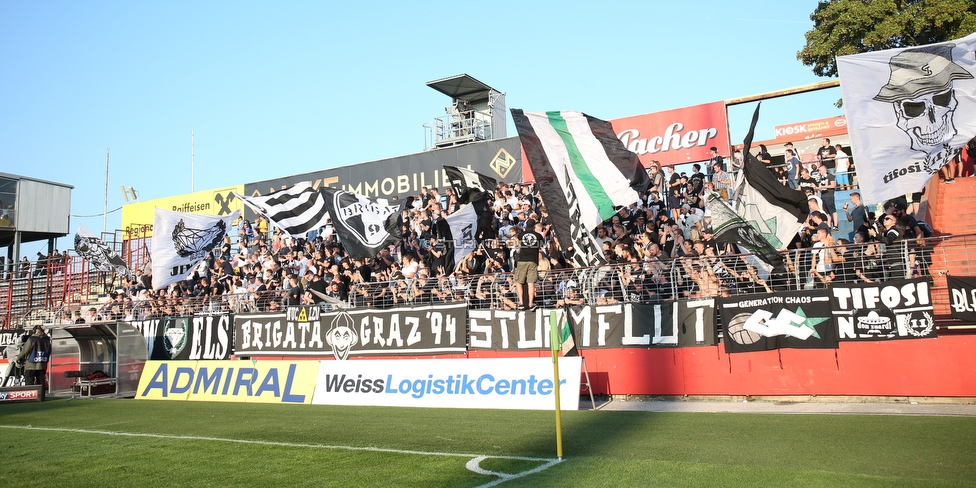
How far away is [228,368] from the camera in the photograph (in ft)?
61.6

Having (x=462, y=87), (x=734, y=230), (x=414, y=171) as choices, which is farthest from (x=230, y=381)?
(x=462, y=87)

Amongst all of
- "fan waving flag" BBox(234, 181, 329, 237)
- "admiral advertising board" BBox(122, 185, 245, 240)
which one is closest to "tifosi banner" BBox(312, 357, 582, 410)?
"fan waving flag" BBox(234, 181, 329, 237)

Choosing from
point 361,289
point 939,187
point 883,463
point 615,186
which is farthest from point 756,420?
point 361,289

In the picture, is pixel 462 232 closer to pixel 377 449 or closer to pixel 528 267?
pixel 528 267

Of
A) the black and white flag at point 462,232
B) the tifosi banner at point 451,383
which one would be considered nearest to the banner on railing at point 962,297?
the tifosi banner at point 451,383

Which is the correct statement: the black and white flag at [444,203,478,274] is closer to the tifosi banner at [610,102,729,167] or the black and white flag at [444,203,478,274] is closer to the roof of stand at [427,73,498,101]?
the tifosi banner at [610,102,729,167]

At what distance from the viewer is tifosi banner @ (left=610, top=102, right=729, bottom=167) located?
22.0 m

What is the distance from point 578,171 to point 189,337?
47.7 ft

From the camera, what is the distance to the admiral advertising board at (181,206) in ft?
112

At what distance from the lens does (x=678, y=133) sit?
2266cm

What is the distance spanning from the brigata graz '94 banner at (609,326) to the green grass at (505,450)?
285cm

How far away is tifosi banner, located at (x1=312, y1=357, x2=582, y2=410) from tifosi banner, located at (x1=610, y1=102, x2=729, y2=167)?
34.7ft

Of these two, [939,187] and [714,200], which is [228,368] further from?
[939,187]

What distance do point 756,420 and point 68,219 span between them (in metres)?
44.7
